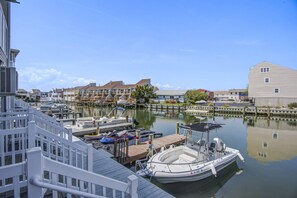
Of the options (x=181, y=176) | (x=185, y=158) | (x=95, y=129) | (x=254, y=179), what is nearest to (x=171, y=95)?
(x=95, y=129)

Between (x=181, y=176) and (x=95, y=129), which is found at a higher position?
(x=95, y=129)

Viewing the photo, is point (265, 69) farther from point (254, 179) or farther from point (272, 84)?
point (254, 179)

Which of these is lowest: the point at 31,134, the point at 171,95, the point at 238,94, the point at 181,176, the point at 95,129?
the point at 181,176

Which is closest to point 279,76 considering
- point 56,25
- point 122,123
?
point 122,123

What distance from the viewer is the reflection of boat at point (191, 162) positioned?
26.8 feet

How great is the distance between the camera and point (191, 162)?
918 centimetres

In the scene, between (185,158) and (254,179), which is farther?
(185,158)

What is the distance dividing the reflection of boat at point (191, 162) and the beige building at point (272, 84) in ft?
115

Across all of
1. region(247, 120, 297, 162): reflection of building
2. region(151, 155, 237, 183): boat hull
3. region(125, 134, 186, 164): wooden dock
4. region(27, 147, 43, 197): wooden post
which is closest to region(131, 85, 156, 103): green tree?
region(247, 120, 297, 162): reflection of building

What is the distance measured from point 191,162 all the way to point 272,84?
37774 mm

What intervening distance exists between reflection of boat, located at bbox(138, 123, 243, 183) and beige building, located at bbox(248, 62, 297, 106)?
3493 cm

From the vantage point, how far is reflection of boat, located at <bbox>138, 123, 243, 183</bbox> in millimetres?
8164

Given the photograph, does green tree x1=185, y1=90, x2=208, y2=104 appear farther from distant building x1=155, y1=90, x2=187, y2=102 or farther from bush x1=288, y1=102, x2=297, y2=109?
bush x1=288, y1=102, x2=297, y2=109

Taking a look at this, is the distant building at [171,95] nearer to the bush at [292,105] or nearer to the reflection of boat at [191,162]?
the bush at [292,105]
